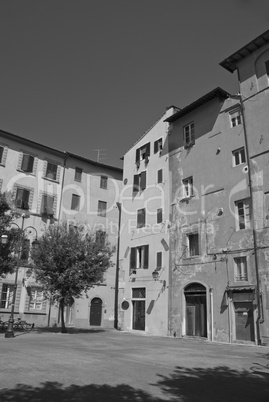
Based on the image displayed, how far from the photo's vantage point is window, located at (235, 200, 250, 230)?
888 inches

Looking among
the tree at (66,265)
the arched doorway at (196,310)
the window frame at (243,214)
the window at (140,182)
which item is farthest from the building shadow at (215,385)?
the window at (140,182)

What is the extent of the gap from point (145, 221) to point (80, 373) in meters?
22.4

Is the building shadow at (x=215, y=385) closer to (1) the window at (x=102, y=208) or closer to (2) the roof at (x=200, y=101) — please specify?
(2) the roof at (x=200, y=101)

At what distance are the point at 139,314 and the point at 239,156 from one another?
49.3 ft

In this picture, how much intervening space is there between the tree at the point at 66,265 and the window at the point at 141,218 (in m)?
6.49

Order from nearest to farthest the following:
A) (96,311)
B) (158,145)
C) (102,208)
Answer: (158,145), (96,311), (102,208)

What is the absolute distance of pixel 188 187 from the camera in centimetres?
2781

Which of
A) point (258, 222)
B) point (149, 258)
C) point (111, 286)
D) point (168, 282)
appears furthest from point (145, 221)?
point (258, 222)

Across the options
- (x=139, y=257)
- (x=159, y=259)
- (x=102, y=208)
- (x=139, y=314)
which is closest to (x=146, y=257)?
(x=139, y=257)

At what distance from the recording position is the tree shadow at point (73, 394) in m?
6.57

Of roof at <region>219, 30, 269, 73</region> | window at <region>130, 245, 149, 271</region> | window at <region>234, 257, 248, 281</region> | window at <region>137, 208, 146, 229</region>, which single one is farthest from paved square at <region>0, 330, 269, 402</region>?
roof at <region>219, 30, 269, 73</region>

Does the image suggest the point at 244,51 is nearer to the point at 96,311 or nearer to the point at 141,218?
the point at 141,218

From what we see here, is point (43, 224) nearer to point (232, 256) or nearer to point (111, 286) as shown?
point (111, 286)

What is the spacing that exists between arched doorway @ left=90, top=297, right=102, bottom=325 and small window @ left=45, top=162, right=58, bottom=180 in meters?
12.4
